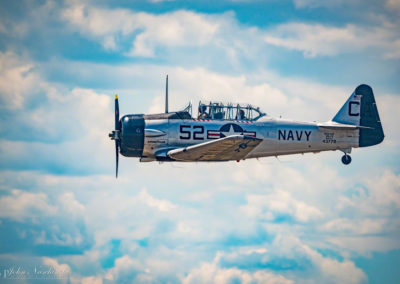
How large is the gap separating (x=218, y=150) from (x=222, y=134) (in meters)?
1.95

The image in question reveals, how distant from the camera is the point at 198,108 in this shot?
1262 inches

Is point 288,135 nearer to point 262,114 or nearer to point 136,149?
point 262,114

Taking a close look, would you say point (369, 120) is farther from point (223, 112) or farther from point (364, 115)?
point (223, 112)

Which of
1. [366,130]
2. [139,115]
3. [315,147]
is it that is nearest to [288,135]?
[315,147]

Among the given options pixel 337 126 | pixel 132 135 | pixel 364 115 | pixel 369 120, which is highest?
pixel 364 115

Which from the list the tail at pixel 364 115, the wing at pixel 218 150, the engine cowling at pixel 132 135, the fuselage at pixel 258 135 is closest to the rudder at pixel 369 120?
the tail at pixel 364 115

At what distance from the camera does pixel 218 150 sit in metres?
29.8

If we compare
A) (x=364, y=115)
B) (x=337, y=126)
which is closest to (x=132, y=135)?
(x=337, y=126)

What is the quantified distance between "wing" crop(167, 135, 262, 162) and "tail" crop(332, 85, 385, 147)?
5.29m

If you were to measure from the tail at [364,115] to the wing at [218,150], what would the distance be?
5.29 m

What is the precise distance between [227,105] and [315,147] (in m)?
4.10

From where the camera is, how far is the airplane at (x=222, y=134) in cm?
3141

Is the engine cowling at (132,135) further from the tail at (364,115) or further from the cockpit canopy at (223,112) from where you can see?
the tail at (364,115)

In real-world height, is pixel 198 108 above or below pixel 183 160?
above
